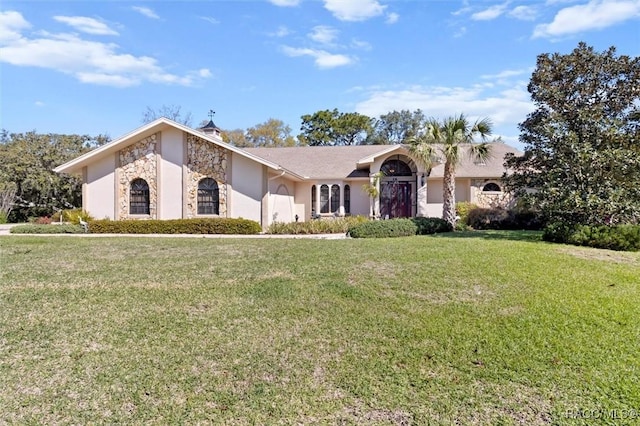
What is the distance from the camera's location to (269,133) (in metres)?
52.6

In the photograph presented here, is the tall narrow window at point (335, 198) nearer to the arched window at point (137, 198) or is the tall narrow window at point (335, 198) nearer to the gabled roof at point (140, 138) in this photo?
the gabled roof at point (140, 138)

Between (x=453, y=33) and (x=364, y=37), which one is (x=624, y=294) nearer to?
(x=453, y=33)

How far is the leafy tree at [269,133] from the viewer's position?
5244 cm

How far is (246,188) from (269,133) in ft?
117

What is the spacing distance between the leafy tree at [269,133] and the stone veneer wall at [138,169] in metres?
33.4

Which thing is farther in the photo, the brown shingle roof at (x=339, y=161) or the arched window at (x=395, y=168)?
the brown shingle roof at (x=339, y=161)

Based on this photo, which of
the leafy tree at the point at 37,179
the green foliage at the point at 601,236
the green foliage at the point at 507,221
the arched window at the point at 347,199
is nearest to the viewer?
the green foliage at the point at 601,236

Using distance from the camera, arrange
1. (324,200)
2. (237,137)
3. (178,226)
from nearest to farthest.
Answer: (178,226) < (324,200) < (237,137)

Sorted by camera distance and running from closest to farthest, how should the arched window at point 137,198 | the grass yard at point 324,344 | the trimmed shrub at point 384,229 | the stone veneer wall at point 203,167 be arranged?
the grass yard at point 324,344
the trimmed shrub at point 384,229
the stone veneer wall at point 203,167
the arched window at point 137,198

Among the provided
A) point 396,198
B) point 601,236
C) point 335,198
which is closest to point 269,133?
point 335,198

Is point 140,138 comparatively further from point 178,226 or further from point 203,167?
point 178,226

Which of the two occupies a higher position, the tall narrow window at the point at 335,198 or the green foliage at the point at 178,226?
the tall narrow window at the point at 335,198

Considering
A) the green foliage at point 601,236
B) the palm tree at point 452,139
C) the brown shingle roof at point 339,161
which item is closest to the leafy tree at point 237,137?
the brown shingle roof at point 339,161

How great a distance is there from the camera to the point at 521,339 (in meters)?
4.95
